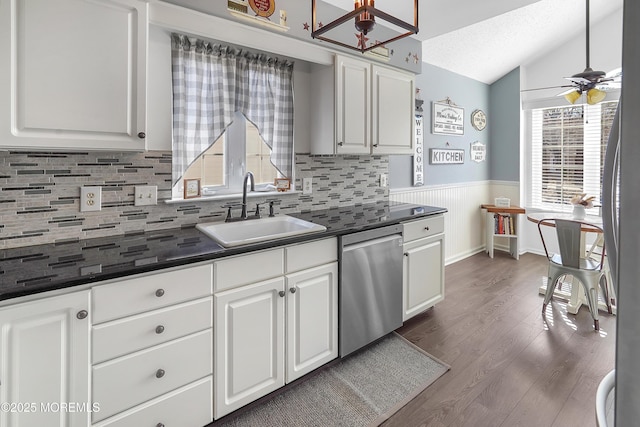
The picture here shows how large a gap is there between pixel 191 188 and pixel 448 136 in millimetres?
3374

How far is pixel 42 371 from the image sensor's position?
46.1 inches

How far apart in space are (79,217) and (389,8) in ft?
8.11

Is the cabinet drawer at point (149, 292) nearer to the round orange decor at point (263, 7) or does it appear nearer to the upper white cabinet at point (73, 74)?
the upper white cabinet at point (73, 74)

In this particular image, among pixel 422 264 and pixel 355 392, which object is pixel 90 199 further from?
pixel 422 264

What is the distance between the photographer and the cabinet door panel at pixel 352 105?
2428 mm

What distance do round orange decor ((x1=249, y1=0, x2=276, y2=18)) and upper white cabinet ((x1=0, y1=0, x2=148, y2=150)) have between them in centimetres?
68

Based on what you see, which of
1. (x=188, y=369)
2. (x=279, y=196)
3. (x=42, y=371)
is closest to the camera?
(x=42, y=371)

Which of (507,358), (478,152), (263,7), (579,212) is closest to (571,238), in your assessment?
(579,212)

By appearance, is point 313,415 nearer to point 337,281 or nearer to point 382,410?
point 382,410

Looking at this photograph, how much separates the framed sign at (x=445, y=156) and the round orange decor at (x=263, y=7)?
2.55 m

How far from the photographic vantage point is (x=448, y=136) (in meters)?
4.25

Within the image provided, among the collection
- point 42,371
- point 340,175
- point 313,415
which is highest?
point 340,175

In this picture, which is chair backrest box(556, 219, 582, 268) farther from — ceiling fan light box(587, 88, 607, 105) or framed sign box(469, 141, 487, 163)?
framed sign box(469, 141, 487, 163)

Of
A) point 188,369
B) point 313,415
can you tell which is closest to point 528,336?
point 313,415
